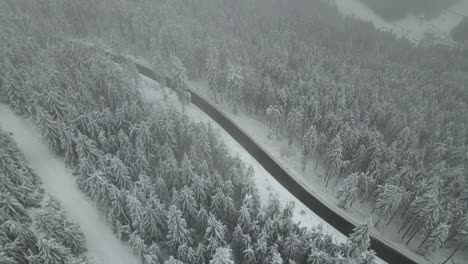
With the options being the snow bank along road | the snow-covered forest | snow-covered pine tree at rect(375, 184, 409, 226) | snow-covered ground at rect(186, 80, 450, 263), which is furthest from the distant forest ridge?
snow-covered pine tree at rect(375, 184, 409, 226)

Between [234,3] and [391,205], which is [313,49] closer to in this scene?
[234,3]

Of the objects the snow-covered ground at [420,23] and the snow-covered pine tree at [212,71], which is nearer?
the snow-covered pine tree at [212,71]

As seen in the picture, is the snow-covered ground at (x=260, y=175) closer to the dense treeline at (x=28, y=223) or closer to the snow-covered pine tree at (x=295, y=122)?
the snow-covered pine tree at (x=295, y=122)

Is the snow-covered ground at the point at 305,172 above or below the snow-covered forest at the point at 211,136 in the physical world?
below

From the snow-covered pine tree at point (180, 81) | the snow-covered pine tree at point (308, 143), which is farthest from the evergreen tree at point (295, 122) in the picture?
the snow-covered pine tree at point (180, 81)

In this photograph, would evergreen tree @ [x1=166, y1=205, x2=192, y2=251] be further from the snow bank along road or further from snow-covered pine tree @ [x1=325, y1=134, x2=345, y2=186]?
snow-covered pine tree @ [x1=325, y1=134, x2=345, y2=186]

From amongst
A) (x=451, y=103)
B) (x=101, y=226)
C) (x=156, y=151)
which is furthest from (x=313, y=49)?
(x=101, y=226)
